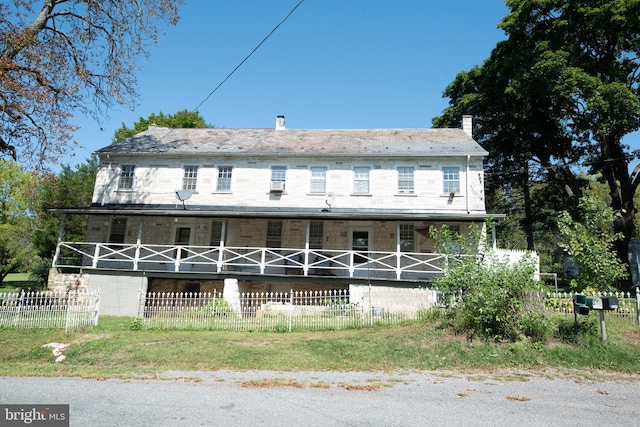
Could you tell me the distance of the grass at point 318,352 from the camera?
8727mm

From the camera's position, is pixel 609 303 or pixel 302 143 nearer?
pixel 609 303

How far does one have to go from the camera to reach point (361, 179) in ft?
63.5

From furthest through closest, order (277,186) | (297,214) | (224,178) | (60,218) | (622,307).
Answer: (60,218) < (224,178) < (277,186) < (297,214) < (622,307)

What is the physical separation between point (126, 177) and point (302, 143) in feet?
30.7

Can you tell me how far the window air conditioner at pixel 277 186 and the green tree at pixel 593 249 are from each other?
1216cm

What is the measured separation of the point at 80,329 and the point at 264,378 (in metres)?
7.08

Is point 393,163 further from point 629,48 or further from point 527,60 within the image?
point 629,48

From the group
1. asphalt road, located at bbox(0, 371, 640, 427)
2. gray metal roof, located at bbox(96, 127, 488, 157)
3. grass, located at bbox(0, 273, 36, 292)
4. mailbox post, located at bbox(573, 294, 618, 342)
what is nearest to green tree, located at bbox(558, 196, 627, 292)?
mailbox post, located at bbox(573, 294, 618, 342)

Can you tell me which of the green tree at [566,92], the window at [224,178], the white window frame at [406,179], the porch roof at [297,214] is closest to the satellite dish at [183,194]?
the porch roof at [297,214]

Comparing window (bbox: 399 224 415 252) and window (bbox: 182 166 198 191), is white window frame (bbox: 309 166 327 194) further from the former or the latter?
window (bbox: 182 166 198 191)

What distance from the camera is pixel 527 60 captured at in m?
23.8

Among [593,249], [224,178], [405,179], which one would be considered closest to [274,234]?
[224,178]

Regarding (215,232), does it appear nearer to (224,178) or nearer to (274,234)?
(224,178)

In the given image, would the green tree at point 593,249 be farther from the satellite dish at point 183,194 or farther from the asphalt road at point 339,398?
the satellite dish at point 183,194
